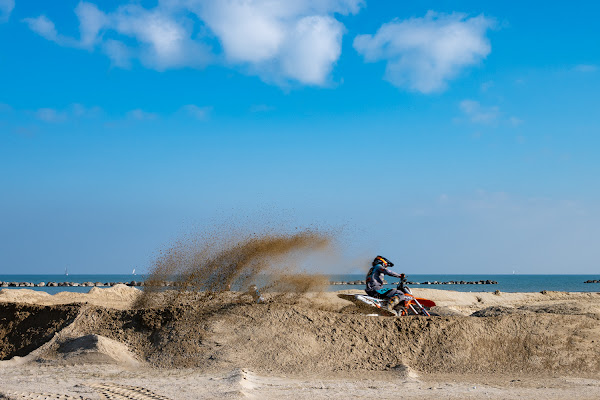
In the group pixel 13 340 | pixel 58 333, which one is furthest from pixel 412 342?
pixel 13 340

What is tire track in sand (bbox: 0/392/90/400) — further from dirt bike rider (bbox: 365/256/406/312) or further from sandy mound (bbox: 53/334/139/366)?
dirt bike rider (bbox: 365/256/406/312)

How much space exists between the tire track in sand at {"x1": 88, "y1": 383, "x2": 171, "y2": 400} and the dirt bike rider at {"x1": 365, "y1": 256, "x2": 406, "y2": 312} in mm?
6189

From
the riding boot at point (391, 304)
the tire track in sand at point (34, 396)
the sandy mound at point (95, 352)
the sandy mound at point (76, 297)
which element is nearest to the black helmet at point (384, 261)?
the riding boot at point (391, 304)

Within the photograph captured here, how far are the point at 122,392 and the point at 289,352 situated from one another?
3776mm

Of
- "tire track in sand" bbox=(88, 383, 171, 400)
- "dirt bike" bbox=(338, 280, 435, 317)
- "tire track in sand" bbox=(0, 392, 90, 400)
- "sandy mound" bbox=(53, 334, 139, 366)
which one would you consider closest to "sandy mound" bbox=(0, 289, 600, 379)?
"sandy mound" bbox=(53, 334, 139, 366)

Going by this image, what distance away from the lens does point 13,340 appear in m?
13.2

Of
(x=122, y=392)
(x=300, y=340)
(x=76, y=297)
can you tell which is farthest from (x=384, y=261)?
(x=76, y=297)

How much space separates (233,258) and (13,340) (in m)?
5.73

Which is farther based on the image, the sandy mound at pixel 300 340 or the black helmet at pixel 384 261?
the black helmet at pixel 384 261

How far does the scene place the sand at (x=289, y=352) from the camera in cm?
979

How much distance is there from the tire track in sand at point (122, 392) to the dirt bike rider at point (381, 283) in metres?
6.19

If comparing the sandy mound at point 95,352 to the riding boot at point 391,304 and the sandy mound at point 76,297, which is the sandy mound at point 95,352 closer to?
the riding boot at point 391,304

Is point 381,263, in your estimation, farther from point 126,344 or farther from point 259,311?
point 126,344

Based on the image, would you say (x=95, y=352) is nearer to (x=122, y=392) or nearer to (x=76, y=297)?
(x=122, y=392)
